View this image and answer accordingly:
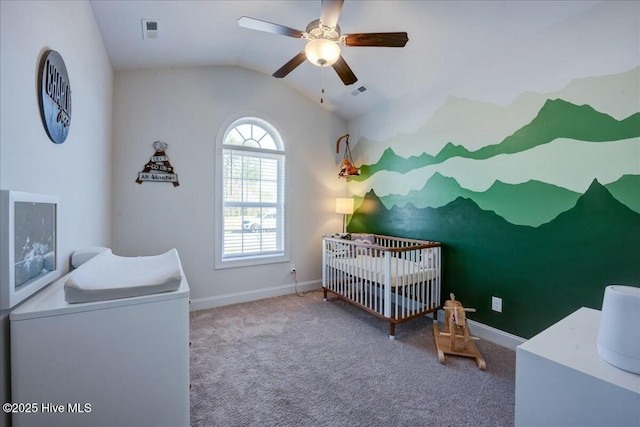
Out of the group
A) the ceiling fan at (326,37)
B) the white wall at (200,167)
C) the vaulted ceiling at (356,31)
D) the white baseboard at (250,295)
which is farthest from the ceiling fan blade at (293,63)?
the white baseboard at (250,295)

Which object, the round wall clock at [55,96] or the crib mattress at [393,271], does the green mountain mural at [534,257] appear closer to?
the crib mattress at [393,271]

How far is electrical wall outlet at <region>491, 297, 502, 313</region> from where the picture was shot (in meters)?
2.40

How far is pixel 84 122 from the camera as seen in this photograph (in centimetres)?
189

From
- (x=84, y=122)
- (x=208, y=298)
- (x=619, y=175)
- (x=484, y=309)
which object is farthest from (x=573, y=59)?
(x=208, y=298)

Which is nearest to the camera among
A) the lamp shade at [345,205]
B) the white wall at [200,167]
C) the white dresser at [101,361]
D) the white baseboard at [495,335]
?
the white dresser at [101,361]

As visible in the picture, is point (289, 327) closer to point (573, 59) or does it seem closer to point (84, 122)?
point (84, 122)

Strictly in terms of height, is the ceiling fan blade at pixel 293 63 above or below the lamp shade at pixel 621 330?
above

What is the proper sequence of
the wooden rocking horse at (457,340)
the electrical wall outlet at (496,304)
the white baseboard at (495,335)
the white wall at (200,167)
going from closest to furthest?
the wooden rocking horse at (457,340) < the white baseboard at (495,335) < the electrical wall outlet at (496,304) < the white wall at (200,167)

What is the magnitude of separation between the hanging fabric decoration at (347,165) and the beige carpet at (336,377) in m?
1.88

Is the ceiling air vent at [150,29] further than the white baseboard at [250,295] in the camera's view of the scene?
No

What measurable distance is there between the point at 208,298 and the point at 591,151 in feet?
12.2

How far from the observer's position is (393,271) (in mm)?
2652

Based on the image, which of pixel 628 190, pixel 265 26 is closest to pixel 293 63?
pixel 265 26

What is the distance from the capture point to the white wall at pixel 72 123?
101 cm
